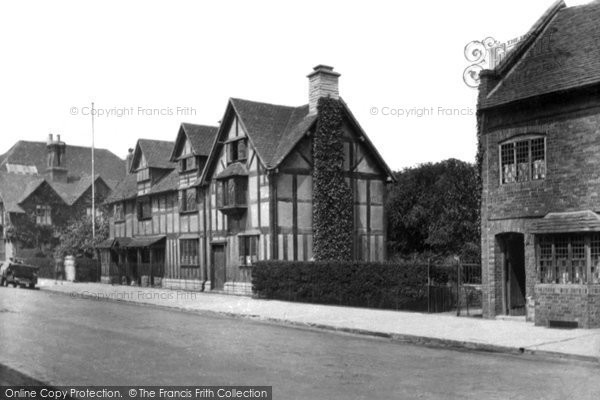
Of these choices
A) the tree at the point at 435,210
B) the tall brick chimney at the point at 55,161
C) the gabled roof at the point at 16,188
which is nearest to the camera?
the tree at the point at 435,210

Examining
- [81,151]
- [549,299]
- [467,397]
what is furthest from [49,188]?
[467,397]

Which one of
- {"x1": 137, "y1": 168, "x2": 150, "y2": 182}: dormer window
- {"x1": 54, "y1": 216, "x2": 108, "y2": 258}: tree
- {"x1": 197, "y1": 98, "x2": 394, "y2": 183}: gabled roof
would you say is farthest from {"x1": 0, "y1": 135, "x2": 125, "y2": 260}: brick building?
{"x1": 197, "y1": 98, "x2": 394, "y2": 183}: gabled roof

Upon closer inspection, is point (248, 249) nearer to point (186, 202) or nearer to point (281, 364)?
point (186, 202)

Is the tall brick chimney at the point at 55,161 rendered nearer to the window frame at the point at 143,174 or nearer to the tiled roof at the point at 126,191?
the tiled roof at the point at 126,191

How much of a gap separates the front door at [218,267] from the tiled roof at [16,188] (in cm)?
3417

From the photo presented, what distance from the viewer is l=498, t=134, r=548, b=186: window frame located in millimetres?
17359

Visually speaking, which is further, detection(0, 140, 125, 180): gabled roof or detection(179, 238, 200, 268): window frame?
detection(0, 140, 125, 180): gabled roof

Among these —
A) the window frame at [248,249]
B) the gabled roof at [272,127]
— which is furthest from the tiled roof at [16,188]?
the window frame at [248,249]

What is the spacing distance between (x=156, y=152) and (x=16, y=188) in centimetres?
2900

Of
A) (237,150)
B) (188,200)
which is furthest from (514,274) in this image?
(188,200)

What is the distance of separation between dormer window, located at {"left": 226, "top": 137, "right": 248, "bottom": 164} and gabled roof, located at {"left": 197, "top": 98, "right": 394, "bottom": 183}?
2.80ft

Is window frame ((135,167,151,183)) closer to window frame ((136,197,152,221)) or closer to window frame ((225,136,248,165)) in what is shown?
window frame ((136,197,152,221))

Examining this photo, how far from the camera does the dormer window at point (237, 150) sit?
29.6m

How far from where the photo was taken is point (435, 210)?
48125 mm
